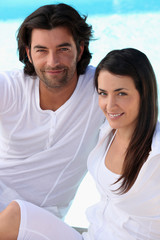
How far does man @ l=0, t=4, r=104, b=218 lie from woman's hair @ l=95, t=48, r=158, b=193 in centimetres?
44

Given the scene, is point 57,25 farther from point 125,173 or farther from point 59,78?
point 125,173

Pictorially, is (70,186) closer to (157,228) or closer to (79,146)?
(79,146)

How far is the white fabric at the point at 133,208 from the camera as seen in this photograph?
1.50 m

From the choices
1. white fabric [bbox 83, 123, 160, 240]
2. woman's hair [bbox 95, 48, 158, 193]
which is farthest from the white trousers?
woman's hair [bbox 95, 48, 158, 193]

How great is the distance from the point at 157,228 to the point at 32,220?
516 mm

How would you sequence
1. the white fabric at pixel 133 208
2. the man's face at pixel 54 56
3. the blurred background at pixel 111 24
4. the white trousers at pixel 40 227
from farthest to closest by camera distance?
the blurred background at pixel 111 24 < the man's face at pixel 54 56 < the white trousers at pixel 40 227 < the white fabric at pixel 133 208

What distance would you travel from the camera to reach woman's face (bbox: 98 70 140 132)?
156 centimetres

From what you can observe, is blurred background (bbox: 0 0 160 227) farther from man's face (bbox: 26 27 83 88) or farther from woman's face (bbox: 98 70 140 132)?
woman's face (bbox: 98 70 140 132)

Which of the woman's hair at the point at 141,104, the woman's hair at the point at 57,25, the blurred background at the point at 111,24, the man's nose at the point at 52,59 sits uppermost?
the blurred background at the point at 111,24

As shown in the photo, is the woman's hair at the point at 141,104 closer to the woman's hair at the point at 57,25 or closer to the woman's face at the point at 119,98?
the woman's face at the point at 119,98

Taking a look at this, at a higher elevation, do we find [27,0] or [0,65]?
[27,0]

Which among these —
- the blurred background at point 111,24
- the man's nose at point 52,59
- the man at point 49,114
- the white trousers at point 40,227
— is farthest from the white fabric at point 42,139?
the blurred background at point 111,24

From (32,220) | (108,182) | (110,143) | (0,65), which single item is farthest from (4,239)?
(0,65)

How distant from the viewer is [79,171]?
2.12 m
